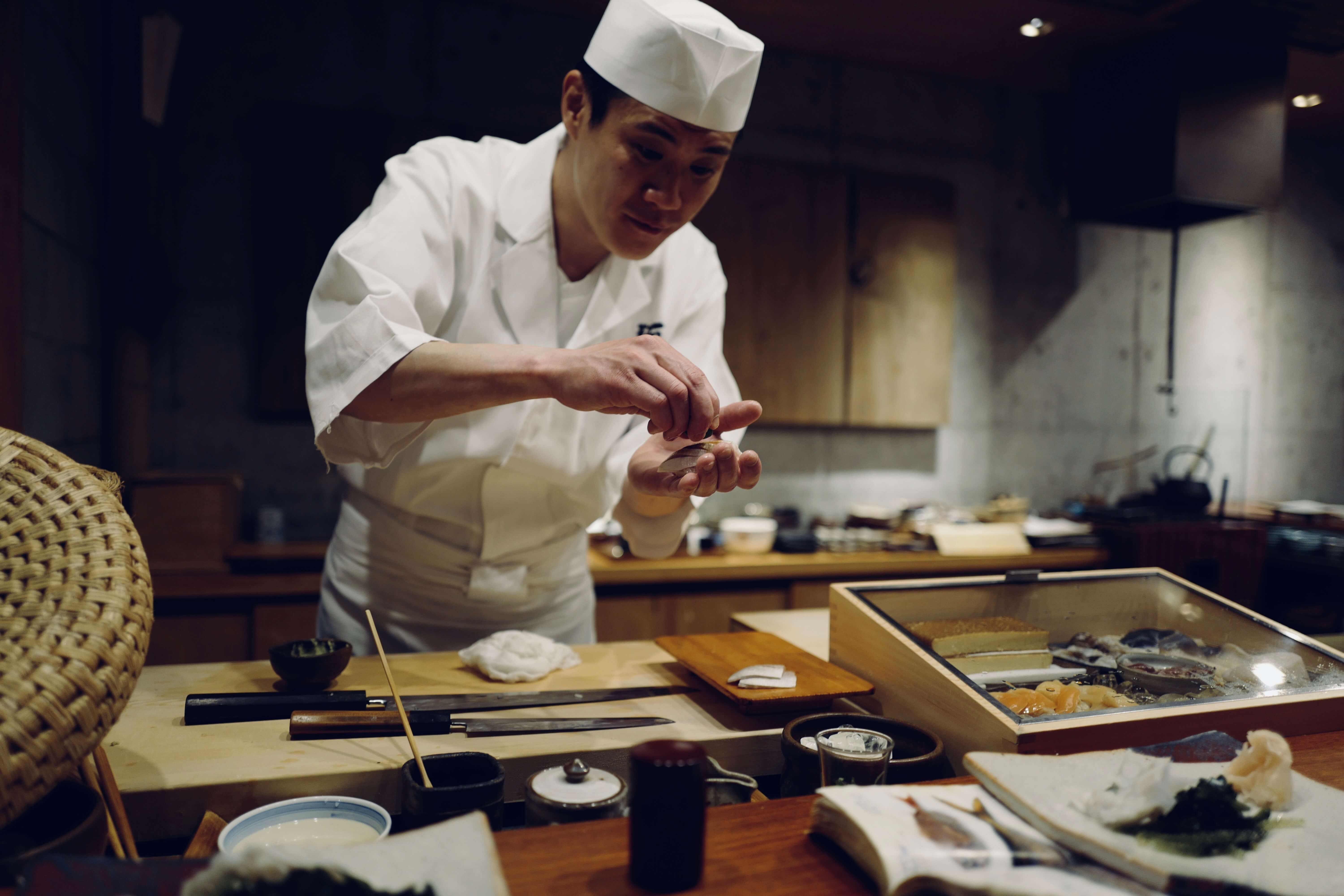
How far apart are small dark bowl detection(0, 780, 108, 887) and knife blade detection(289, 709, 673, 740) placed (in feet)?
1.04

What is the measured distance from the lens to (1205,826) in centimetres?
85

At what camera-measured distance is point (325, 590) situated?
6.85 ft

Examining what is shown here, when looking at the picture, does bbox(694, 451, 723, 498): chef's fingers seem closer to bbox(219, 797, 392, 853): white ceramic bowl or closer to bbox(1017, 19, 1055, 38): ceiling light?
bbox(219, 797, 392, 853): white ceramic bowl

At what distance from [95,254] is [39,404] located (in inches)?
34.4

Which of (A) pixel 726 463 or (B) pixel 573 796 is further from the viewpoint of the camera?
(A) pixel 726 463

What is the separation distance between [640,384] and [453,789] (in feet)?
2.09

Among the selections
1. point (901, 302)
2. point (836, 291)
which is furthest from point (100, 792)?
point (901, 302)

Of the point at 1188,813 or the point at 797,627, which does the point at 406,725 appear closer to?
the point at 1188,813

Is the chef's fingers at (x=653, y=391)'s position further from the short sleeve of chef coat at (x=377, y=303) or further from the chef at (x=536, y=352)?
the short sleeve of chef coat at (x=377, y=303)

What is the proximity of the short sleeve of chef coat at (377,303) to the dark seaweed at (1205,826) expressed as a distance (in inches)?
48.6

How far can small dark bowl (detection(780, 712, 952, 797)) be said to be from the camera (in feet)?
3.48

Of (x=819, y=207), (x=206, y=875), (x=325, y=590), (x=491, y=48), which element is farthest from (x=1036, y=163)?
(x=206, y=875)

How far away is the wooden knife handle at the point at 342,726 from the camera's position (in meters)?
1.22

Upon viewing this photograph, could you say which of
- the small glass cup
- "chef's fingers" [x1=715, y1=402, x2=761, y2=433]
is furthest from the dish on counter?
"chef's fingers" [x1=715, y1=402, x2=761, y2=433]
